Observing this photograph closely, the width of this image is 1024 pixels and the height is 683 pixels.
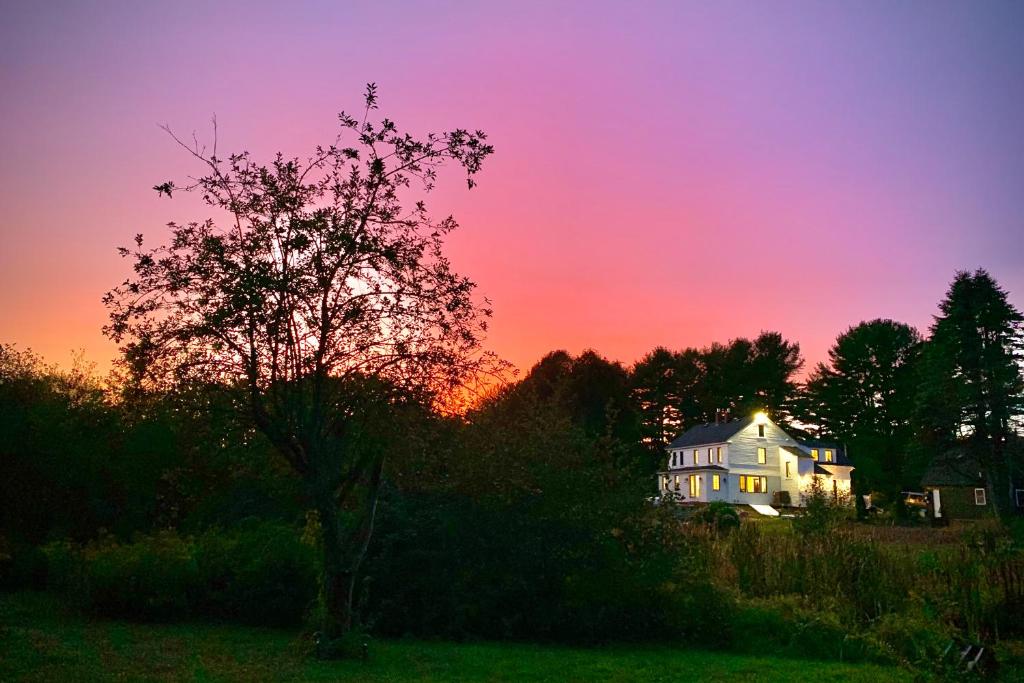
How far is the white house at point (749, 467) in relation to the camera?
56031 mm

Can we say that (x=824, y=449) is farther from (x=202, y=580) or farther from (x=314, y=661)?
(x=314, y=661)

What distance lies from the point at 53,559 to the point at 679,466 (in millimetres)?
52732

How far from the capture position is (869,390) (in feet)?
252

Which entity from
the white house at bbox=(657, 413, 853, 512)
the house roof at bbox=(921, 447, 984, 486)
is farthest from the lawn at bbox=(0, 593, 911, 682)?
the white house at bbox=(657, 413, 853, 512)

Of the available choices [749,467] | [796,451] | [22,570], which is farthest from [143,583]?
[796,451]

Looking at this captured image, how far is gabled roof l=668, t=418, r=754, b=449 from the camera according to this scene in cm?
5719

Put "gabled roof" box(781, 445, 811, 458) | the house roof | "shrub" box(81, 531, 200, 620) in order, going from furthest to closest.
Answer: "gabled roof" box(781, 445, 811, 458), the house roof, "shrub" box(81, 531, 200, 620)

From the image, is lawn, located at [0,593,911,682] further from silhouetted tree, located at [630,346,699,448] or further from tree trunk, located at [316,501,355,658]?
silhouetted tree, located at [630,346,699,448]

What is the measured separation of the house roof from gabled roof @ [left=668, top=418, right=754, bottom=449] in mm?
11577

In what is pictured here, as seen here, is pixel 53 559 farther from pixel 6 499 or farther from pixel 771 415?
pixel 771 415

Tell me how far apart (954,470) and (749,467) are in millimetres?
13290

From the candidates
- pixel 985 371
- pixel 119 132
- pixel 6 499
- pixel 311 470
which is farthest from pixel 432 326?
pixel 985 371

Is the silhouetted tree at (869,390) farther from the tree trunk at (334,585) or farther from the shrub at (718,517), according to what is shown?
the tree trunk at (334,585)

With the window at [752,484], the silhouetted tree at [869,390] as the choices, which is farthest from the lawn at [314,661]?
the silhouetted tree at [869,390]
